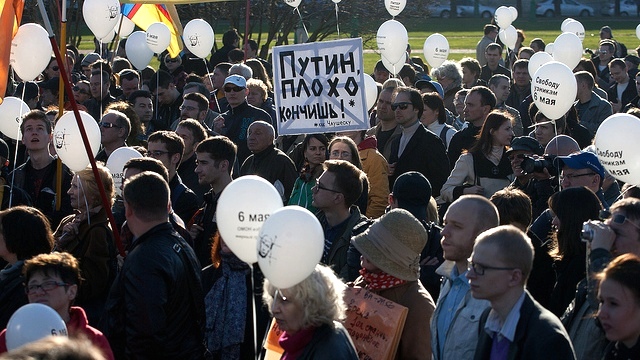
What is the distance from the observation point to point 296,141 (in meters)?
10.4

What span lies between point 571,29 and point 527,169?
12.8 metres

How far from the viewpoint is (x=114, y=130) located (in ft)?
28.0

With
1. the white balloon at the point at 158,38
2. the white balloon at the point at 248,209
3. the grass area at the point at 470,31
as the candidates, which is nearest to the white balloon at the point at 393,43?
the white balloon at the point at 158,38

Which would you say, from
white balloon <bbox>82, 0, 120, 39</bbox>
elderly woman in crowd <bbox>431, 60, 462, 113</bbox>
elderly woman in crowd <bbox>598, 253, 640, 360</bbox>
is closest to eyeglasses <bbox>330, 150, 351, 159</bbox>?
elderly woman in crowd <bbox>598, 253, 640, 360</bbox>

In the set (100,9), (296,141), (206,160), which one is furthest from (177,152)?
(100,9)

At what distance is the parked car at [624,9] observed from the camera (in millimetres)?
45750

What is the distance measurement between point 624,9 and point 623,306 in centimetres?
4535

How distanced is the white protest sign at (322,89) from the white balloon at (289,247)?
3782mm

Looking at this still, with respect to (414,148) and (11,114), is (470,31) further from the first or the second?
(11,114)

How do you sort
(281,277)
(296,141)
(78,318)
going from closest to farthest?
1. (281,277)
2. (78,318)
3. (296,141)

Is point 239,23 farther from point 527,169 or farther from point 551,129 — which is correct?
point 527,169

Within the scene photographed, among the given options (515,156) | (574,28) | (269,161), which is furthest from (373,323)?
(574,28)

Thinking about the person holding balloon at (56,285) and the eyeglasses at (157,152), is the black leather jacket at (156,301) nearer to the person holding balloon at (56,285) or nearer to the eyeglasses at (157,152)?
→ the person holding balloon at (56,285)

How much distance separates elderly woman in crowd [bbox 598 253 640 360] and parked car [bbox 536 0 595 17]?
145 ft
